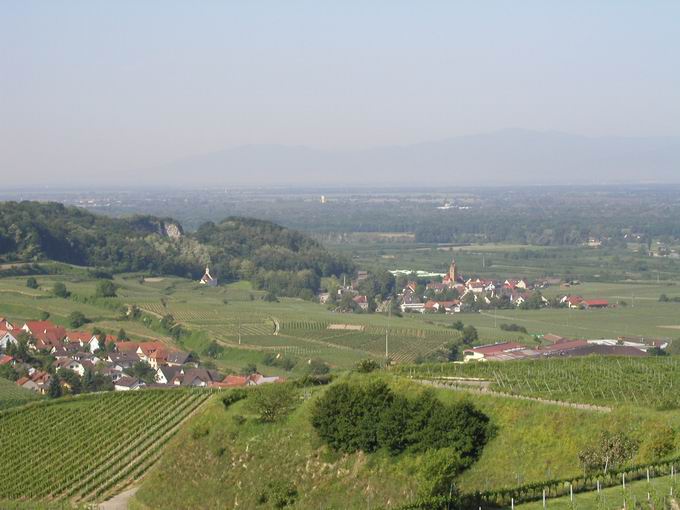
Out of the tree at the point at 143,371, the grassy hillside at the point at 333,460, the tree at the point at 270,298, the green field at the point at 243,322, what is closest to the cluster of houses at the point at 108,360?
the tree at the point at 143,371

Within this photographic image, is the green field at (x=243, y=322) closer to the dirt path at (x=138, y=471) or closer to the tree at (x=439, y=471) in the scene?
the dirt path at (x=138, y=471)

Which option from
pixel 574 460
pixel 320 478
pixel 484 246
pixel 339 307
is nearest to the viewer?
pixel 574 460

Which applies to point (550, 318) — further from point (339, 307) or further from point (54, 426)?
point (54, 426)

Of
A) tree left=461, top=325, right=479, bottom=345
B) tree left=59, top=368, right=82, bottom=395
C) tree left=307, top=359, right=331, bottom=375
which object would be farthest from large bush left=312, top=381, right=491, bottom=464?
tree left=461, top=325, right=479, bottom=345

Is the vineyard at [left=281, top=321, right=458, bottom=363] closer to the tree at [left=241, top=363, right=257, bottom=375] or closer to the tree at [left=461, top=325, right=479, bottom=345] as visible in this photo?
the tree at [left=461, top=325, right=479, bottom=345]


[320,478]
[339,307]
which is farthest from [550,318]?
[320,478]

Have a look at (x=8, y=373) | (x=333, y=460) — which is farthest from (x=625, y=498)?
(x=8, y=373)
